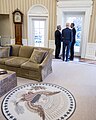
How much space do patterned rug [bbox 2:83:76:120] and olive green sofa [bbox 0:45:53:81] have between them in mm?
448

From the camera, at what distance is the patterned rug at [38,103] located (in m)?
2.58

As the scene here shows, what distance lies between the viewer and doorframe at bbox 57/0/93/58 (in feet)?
19.0

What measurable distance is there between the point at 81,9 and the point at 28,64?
3.47m

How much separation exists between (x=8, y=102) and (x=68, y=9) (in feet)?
15.3

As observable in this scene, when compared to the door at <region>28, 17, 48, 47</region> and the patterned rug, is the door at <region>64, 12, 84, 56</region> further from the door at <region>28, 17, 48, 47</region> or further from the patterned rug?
the patterned rug

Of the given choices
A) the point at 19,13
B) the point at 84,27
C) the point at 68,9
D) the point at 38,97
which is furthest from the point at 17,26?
the point at 38,97

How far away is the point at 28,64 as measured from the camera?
4074mm

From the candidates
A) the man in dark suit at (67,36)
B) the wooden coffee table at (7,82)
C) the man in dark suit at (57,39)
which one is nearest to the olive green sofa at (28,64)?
the wooden coffee table at (7,82)

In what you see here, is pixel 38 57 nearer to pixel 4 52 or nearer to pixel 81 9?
pixel 4 52

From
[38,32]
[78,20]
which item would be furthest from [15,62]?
[78,20]

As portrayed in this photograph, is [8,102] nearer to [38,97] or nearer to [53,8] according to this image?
[38,97]

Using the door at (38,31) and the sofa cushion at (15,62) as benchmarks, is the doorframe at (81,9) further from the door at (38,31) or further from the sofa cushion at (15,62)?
the sofa cushion at (15,62)

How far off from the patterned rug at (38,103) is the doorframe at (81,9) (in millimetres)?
3266

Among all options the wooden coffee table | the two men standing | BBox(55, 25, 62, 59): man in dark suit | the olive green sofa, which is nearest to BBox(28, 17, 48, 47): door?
BBox(55, 25, 62, 59): man in dark suit
